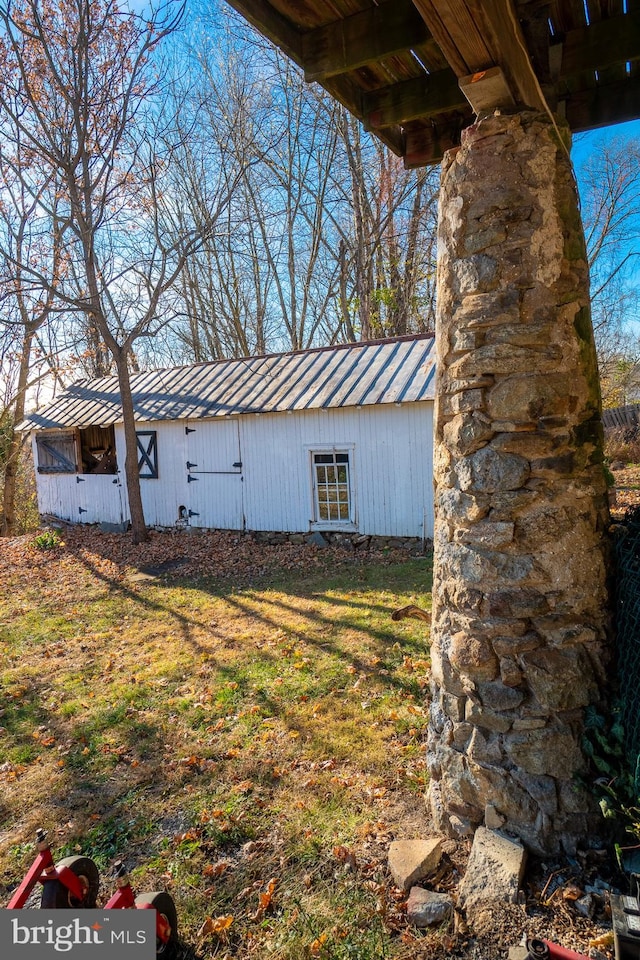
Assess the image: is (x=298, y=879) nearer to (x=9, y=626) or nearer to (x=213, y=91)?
(x=9, y=626)

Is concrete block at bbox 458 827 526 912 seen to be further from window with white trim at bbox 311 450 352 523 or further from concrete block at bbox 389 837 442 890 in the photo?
window with white trim at bbox 311 450 352 523

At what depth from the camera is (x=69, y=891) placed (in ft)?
7.76

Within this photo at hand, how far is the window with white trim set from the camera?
34.6ft

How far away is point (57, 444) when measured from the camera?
623 inches

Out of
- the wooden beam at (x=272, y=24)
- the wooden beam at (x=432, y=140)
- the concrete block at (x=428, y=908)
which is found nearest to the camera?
the wooden beam at (x=272, y=24)

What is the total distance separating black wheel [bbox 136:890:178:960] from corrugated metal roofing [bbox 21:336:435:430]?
7.77 m

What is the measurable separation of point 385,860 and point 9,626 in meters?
6.29

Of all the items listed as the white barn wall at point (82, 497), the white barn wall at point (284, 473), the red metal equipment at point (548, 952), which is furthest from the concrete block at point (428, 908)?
the white barn wall at point (82, 497)

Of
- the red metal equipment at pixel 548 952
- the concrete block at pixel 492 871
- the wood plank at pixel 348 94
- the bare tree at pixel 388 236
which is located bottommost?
the concrete block at pixel 492 871

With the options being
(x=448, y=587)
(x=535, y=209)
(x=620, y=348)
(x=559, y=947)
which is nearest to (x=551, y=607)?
(x=448, y=587)

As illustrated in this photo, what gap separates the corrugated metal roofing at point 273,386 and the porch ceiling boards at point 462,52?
19.6 ft

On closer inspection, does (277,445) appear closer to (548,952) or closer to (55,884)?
(55,884)

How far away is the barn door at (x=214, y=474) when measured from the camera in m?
12.0

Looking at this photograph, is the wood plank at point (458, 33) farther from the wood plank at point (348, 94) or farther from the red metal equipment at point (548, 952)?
the red metal equipment at point (548, 952)
